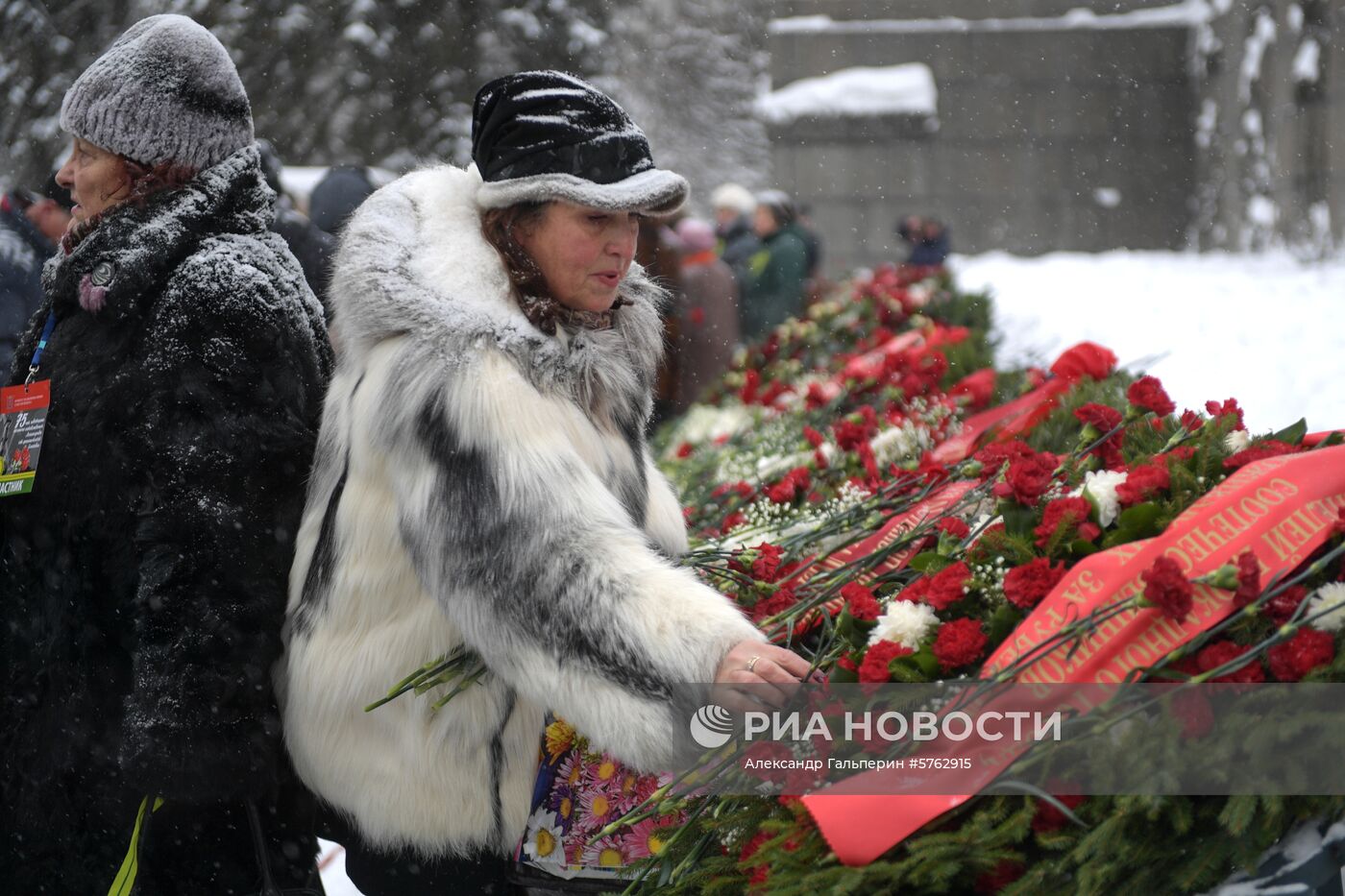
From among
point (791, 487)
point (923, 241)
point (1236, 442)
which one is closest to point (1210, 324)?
point (791, 487)

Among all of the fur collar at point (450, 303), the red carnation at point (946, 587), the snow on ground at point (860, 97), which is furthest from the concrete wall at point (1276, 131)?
the fur collar at point (450, 303)

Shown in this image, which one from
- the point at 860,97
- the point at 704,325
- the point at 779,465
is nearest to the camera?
the point at 779,465

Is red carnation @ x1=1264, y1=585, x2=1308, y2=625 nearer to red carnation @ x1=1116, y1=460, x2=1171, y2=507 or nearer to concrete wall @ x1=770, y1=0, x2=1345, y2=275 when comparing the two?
red carnation @ x1=1116, y1=460, x2=1171, y2=507

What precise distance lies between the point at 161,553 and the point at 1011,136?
17255mm

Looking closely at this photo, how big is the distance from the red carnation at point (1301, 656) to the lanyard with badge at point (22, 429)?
209 cm

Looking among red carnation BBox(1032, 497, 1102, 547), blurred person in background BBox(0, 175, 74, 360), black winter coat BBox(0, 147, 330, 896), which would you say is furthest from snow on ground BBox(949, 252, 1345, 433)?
blurred person in background BBox(0, 175, 74, 360)

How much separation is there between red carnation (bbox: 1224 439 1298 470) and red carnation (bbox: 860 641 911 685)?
657mm

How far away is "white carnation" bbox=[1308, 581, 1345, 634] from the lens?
1.88 m

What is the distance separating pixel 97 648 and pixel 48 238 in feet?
13.4

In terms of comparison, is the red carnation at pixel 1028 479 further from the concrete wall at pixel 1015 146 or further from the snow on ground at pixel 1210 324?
the concrete wall at pixel 1015 146

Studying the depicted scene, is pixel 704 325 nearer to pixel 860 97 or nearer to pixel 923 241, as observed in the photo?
pixel 923 241

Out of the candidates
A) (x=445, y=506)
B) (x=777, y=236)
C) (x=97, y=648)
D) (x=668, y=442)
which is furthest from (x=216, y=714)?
(x=777, y=236)

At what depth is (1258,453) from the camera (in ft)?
7.39

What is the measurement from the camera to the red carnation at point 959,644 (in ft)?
6.84
